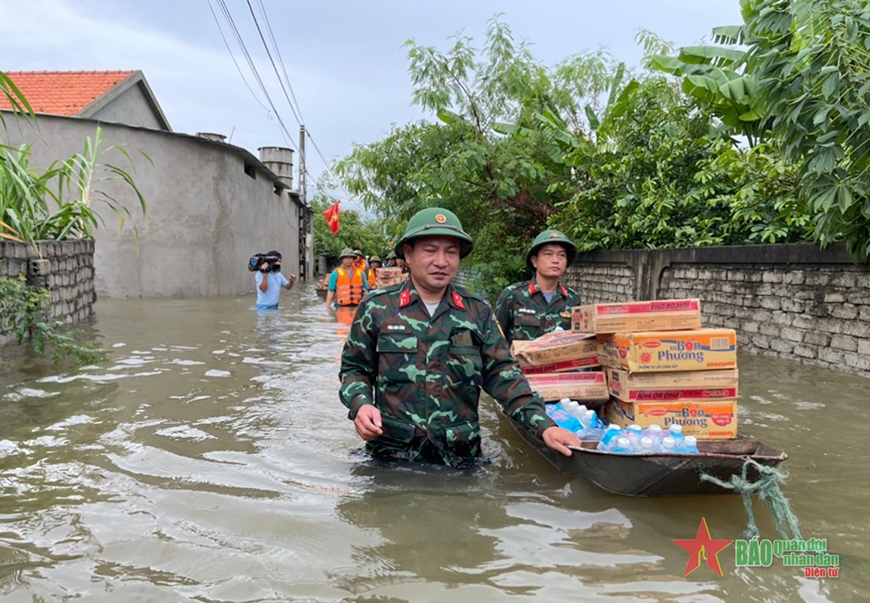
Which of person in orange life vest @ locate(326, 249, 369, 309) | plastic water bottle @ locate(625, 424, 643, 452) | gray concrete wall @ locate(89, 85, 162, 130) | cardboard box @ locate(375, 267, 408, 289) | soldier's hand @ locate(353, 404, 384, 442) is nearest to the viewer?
soldier's hand @ locate(353, 404, 384, 442)

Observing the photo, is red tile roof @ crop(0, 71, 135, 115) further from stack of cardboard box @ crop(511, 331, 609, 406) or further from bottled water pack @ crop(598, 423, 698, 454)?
bottled water pack @ crop(598, 423, 698, 454)

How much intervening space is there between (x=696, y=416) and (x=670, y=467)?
0.82 meters

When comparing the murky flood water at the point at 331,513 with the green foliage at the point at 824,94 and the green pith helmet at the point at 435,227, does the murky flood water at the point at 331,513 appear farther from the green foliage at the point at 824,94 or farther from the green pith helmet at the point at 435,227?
the green foliage at the point at 824,94

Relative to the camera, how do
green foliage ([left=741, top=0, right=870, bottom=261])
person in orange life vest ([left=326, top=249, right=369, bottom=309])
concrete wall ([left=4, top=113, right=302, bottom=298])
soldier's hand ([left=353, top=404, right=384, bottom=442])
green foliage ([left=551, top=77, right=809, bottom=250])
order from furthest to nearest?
concrete wall ([left=4, top=113, right=302, bottom=298]) < person in orange life vest ([left=326, top=249, right=369, bottom=309]) < green foliage ([left=551, top=77, right=809, bottom=250]) < green foliage ([left=741, top=0, right=870, bottom=261]) < soldier's hand ([left=353, top=404, right=384, bottom=442])

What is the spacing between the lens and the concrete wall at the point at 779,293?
280 inches

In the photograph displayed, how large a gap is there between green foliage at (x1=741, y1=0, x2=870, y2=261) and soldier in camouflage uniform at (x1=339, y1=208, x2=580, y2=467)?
401 cm

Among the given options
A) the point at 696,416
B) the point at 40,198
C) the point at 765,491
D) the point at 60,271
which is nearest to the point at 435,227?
the point at 696,416

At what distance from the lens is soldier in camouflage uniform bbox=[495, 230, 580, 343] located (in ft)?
19.3

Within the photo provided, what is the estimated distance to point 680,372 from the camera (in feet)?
13.2

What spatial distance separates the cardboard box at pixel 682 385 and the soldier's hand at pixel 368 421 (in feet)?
5.16

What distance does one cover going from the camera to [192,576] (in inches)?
111

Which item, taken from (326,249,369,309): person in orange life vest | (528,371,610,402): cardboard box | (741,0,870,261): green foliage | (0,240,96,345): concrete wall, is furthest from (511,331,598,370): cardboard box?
(326,249,369,309): person in orange life vest

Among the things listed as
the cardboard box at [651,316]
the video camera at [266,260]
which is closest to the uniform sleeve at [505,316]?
the cardboard box at [651,316]

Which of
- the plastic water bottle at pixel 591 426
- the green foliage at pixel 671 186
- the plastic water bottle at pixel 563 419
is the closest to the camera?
the plastic water bottle at pixel 591 426
